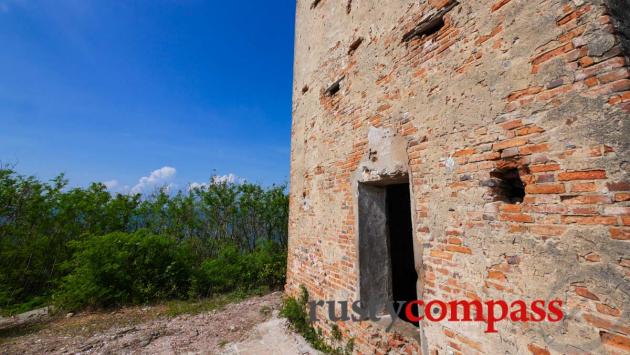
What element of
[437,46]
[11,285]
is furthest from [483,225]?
[11,285]

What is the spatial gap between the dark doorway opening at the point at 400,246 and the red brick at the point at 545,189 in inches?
111

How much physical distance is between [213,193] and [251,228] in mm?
2222

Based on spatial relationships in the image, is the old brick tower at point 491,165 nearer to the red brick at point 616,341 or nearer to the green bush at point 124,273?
the red brick at point 616,341

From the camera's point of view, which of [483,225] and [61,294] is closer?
[483,225]

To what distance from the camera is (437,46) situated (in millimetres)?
2777

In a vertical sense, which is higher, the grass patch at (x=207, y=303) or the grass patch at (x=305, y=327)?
the grass patch at (x=305, y=327)

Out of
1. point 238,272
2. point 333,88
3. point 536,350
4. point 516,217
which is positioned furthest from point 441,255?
point 238,272

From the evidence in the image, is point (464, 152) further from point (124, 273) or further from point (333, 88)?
point (124, 273)

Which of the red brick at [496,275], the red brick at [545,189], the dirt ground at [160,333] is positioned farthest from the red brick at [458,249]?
the dirt ground at [160,333]

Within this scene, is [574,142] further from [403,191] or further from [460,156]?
[403,191]

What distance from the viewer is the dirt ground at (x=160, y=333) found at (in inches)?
175

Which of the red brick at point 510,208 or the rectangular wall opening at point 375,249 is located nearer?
the red brick at point 510,208

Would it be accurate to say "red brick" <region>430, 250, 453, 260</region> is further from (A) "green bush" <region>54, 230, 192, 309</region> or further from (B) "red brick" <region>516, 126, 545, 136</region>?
(A) "green bush" <region>54, 230, 192, 309</region>

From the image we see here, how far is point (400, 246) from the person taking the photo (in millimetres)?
4934
